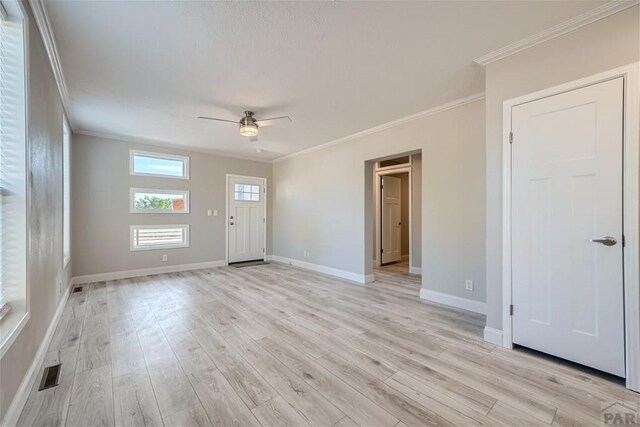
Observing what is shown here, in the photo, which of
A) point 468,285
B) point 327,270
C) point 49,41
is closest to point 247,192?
A: point 327,270

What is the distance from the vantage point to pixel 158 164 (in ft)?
16.9

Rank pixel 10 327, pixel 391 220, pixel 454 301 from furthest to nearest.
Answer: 1. pixel 391 220
2. pixel 454 301
3. pixel 10 327

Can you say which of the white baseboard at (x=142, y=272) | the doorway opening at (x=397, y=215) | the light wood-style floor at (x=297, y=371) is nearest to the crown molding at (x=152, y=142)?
the white baseboard at (x=142, y=272)

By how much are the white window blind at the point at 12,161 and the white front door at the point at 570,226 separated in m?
3.54

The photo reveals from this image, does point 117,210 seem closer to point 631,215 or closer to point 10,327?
point 10,327

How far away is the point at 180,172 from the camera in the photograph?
212 inches

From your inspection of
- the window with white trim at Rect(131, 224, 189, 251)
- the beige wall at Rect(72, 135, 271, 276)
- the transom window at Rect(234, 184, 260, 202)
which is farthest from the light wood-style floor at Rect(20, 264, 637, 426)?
the transom window at Rect(234, 184, 260, 202)

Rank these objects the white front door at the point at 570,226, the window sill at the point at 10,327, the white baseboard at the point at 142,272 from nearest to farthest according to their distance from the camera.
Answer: the window sill at the point at 10,327, the white front door at the point at 570,226, the white baseboard at the point at 142,272

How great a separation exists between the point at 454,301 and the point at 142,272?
5263mm

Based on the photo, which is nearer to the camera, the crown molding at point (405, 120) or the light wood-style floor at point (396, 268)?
the crown molding at point (405, 120)

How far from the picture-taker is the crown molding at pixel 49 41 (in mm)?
1760

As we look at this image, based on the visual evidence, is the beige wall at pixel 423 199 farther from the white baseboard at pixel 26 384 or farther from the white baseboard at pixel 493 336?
the white baseboard at pixel 26 384

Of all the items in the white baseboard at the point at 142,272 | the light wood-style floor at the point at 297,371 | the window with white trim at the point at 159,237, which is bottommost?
the light wood-style floor at the point at 297,371

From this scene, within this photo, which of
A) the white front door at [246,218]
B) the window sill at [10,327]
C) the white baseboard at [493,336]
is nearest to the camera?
the window sill at [10,327]
